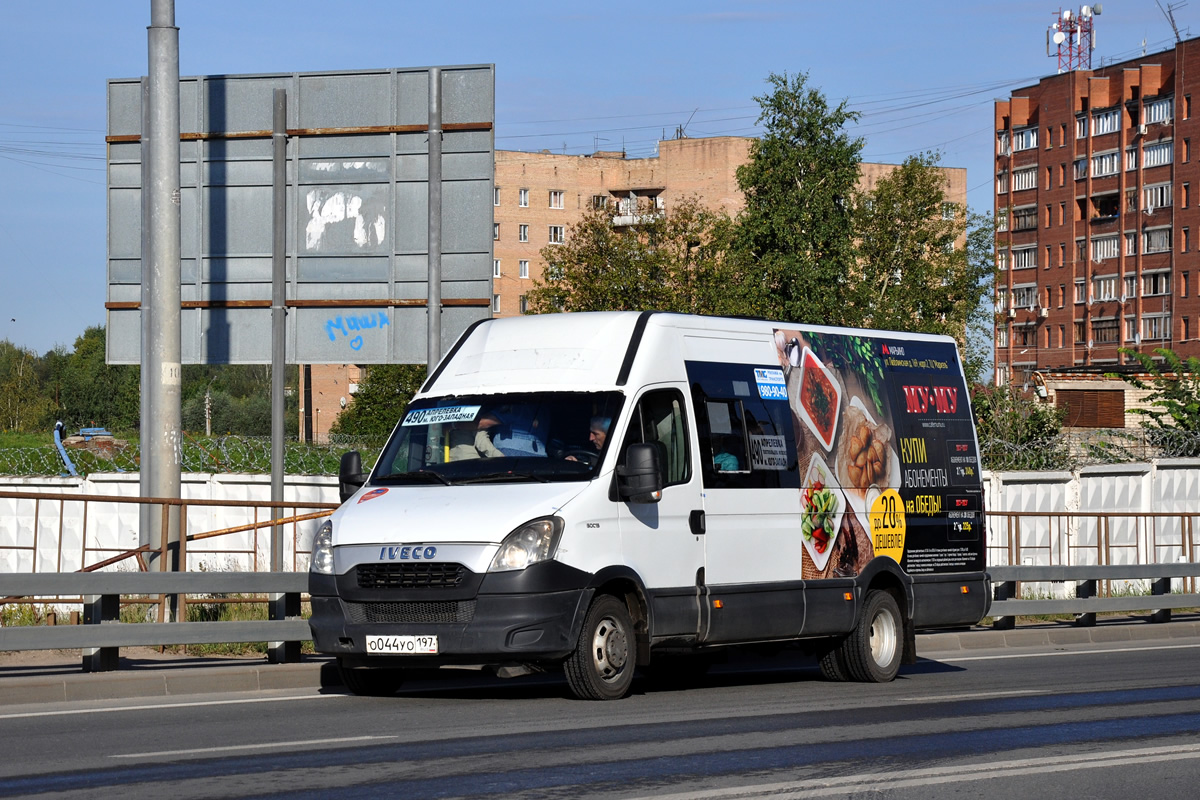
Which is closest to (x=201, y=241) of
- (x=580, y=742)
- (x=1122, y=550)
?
(x=580, y=742)

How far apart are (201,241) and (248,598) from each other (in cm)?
458

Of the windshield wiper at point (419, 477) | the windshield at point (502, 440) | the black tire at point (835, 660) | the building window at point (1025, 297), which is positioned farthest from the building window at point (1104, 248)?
the windshield wiper at point (419, 477)

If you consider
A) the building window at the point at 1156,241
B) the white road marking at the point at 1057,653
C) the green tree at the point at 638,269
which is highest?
the building window at the point at 1156,241

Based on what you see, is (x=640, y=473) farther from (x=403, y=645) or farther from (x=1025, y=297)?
(x=1025, y=297)

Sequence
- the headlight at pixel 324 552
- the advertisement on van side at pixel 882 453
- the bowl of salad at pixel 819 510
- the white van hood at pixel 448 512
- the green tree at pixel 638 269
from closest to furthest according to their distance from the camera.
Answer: the white van hood at pixel 448 512 < the headlight at pixel 324 552 < the bowl of salad at pixel 819 510 < the advertisement on van side at pixel 882 453 < the green tree at pixel 638 269

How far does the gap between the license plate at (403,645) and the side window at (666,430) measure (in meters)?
2.09

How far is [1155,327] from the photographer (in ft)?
335

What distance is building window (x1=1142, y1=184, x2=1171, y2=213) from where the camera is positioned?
10097cm

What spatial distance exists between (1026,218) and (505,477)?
356ft

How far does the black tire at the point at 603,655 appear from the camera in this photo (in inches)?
436

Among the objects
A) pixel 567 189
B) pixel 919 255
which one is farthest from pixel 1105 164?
pixel 567 189

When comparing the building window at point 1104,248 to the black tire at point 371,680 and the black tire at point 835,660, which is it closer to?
the black tire at point 835,660

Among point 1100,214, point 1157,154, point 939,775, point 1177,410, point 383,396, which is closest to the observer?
point 939,775

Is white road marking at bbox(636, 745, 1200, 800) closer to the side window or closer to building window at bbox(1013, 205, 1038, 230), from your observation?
the side window
